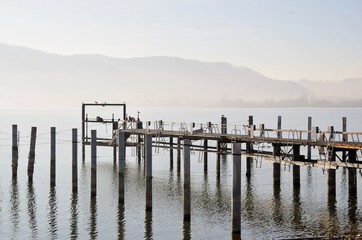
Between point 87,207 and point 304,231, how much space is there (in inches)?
614

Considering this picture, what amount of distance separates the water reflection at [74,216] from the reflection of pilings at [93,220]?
0.87 metres

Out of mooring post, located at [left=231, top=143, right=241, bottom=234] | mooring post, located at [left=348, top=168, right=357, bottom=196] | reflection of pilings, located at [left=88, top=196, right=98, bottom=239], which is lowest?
reflection of pilings, located at [left=88, top=196, right=98, bottom=239]

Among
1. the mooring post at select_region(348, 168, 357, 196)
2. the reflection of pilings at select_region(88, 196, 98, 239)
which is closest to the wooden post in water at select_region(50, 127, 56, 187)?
the reflection of pilings at select_region(88, 196, 98, 239)

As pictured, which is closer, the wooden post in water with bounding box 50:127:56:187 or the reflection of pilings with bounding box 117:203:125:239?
the reflection of pilings with bounding box 117:203:125:239

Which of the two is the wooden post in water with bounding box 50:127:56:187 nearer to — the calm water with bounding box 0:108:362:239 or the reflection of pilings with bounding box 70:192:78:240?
the calm water with bounding box 0:108:362:239

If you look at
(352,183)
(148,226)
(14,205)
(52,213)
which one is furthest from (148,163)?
(352,183)

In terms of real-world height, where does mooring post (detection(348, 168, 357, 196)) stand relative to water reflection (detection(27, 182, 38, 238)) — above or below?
above

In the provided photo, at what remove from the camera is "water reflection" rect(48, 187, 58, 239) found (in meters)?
32.2

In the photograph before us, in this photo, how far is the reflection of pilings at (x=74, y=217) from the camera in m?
31.7

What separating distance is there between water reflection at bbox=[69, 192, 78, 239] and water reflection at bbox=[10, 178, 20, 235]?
3.33 metres

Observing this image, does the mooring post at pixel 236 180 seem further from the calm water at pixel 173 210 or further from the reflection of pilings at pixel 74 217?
the reflection of pilings at pixel 74 217

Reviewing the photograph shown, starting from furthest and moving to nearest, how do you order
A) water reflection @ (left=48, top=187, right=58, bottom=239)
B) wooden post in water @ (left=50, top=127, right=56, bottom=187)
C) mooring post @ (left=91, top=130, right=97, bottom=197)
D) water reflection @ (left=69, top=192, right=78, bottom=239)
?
wooden post in water @ (left=50, top=127, right=56, bottom=187) < mooring post @ (left=91, top=130, right=97, bottom=197) < water reflection @ (left=48, top=187, right=58, bottom=239) < water reflection @ (left=69, top=192, right=78, bottom=239)

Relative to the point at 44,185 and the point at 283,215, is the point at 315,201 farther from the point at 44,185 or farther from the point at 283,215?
the point at 44,185

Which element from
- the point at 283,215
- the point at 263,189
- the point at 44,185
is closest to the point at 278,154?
the point at 283,215
